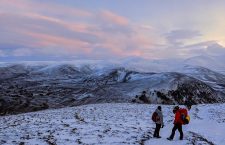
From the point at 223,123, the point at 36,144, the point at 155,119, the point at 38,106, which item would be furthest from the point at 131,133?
the point at 38,106

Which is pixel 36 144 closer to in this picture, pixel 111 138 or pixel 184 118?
pixel 111 138

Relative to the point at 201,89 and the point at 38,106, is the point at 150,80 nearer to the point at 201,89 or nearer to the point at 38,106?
the point at 201,89

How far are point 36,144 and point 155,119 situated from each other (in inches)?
340

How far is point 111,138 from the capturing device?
83.5 ft

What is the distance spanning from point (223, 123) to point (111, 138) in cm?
1638

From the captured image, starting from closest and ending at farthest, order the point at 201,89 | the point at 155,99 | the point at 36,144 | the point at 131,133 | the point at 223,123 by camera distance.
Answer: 1. the point at 36,144
2. the point at 131,133
3. the point at 223,123
4. the point at 155,99
5. the point at 201,89

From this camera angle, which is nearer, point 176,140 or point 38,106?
point 176,140

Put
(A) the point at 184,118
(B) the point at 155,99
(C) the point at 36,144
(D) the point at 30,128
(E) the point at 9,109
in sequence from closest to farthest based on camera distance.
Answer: (C) the point at 36,144 < (A) the point at 184,118 < (D) the point at 30,128 < (E) the point at 9,109 < (B) the point at 155,99

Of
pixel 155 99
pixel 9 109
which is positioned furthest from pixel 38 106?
pixel 155 99

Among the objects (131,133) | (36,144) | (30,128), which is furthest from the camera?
(30,128)

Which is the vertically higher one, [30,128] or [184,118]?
Result: [184,118]

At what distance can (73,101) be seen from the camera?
398 feet

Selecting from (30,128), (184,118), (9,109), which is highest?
(184,118)

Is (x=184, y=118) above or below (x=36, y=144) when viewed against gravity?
above
